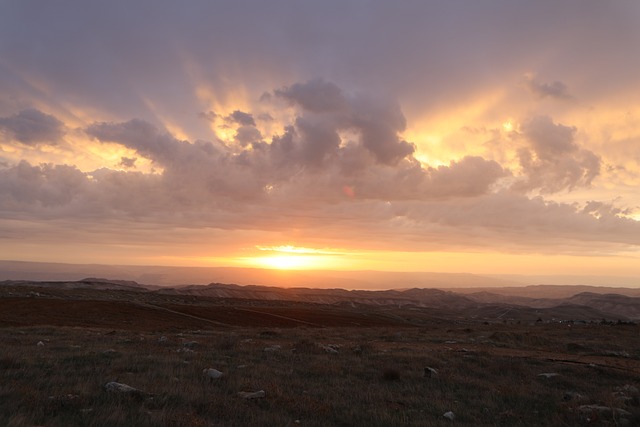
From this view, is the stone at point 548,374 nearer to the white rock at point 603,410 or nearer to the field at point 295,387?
the field at point 295,387

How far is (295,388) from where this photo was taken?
474 inches

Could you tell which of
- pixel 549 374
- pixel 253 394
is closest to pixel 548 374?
pixel 549 374

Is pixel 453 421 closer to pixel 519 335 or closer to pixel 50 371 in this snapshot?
pixel 50 371

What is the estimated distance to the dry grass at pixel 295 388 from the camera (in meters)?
8.65

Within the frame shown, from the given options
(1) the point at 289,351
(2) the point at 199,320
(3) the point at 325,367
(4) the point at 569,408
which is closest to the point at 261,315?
(2) the point at 199,320

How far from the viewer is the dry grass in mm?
8648

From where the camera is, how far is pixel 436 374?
15.0m

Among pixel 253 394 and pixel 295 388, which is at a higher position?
pixel 253 394

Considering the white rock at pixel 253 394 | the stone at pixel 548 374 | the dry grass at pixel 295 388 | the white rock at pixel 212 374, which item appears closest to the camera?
the dry grass at pixel 295 388

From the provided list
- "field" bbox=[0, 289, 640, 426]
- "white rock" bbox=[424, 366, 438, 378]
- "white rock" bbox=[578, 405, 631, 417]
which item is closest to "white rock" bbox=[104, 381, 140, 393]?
"field" bbox=[0, 289, 640, 426]

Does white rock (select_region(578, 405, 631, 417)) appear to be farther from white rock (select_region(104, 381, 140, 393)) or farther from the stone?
white rock (select_region(104, 381, 140, 393))

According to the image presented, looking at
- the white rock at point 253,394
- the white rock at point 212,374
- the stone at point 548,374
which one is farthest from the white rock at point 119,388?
the stone at point 548,374

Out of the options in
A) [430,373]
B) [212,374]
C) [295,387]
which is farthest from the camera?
[430,373]

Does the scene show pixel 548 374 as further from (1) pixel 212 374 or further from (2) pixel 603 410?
(1) pixel 212 374
